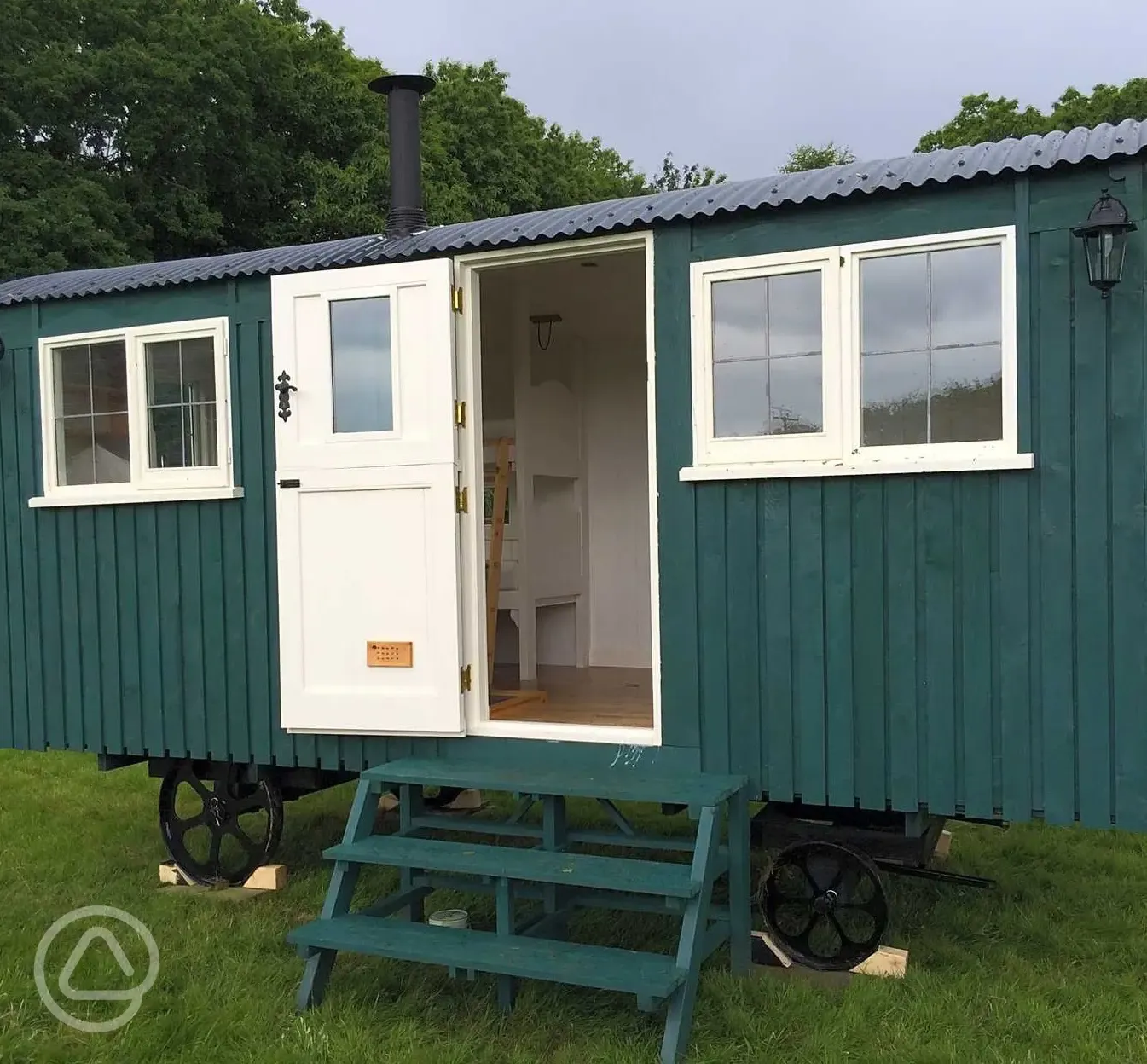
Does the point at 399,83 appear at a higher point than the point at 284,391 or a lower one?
higher

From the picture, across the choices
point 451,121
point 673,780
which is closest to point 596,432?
point 673,780

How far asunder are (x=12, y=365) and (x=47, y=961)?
2.83 meters

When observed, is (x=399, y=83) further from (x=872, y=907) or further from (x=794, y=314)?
(x=872, y=907)

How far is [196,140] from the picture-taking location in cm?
1781

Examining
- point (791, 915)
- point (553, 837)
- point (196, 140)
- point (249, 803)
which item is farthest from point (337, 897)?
point (196, 140)

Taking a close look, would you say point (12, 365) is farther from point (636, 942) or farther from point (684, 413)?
point (636, 942)

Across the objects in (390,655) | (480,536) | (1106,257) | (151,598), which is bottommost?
(390,655)

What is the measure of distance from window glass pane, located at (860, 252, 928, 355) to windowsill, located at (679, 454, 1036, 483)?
396 millimetres

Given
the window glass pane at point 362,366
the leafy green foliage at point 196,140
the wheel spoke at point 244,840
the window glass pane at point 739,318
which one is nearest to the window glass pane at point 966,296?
the window glass pane at point 739,318

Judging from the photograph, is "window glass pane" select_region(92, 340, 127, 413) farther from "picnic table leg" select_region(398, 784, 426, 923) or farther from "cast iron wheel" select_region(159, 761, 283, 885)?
"picnic table leg" select_region(398, 784, 426, 923)

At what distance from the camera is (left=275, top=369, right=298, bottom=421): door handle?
186 inches

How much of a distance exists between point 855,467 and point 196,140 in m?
16.8

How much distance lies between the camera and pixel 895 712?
3.86 meters

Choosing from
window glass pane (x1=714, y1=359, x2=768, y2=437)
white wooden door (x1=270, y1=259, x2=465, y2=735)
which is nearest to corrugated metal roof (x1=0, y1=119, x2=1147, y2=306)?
white wooden door (x1=270, y1=259, x2=465, y2=735)
